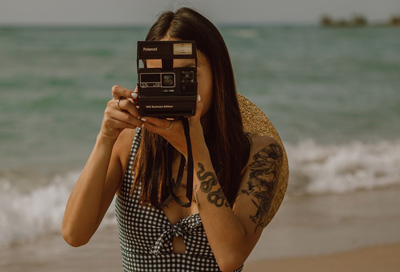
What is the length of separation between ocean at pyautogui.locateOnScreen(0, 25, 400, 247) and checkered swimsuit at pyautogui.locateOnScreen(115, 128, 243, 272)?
23.9 inches

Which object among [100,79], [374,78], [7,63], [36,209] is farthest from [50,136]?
[374,78]

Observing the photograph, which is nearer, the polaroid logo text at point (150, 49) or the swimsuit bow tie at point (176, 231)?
the polaroid logo text at point (150, 49)

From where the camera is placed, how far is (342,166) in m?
6.57

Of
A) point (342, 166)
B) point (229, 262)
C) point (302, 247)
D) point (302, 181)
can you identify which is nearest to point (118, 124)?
point (229, 262)

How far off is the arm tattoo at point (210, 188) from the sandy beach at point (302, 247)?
87.7 inches

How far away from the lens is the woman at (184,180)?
5.59 ft

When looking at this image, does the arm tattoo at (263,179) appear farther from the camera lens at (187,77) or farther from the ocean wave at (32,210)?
the ocean wave at (32,210)

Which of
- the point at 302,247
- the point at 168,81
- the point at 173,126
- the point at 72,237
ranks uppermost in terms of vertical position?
the point at 168,81

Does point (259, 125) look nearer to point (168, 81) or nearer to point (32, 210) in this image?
point (168, 81)

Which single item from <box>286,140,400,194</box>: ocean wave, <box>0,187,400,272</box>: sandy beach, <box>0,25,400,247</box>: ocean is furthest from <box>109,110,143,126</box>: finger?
<box>286,140,400,194</box>: ocean wave

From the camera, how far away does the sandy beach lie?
3.95 m

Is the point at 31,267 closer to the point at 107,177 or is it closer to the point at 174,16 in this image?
the point at 107,177

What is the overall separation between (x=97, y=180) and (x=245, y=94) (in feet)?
30.5

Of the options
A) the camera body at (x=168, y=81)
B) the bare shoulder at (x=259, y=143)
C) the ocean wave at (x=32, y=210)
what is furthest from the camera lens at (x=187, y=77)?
the ocean wave at (x=32, y=210)
